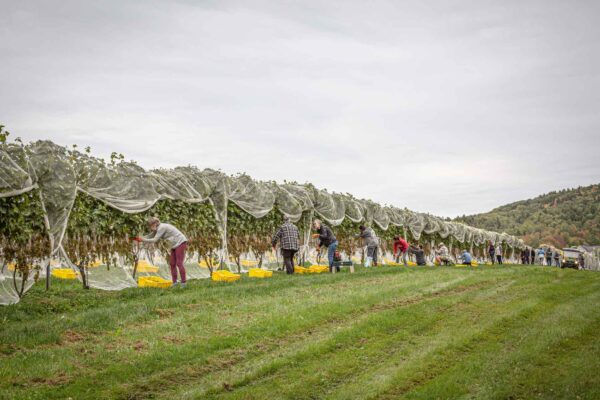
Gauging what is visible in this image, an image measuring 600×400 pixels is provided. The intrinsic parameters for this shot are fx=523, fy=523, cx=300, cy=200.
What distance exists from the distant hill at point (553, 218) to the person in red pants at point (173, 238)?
66.2m

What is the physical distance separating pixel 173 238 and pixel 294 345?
595 cm

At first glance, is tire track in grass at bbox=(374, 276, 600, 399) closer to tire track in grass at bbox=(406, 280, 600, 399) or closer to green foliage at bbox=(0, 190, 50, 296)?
tire track in grass at bbox=(406, 280, 600, 399)

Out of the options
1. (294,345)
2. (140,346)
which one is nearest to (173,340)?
(140,346)

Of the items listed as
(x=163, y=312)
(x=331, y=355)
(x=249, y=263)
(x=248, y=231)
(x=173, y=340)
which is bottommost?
(x=331, y=355)

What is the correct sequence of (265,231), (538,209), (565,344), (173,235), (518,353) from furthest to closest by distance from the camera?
1. (538,209)
2. (265,231)
3. (173,235)
4. (565,344)
5. (518,353)

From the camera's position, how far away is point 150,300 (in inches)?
398

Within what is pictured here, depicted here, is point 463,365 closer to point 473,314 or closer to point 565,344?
point 565,344

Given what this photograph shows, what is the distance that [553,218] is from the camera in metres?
77.9

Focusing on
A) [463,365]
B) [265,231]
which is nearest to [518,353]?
[463,365]

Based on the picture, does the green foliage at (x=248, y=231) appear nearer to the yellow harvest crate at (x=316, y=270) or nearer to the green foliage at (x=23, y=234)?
the yellow harvest crate at (x=316, y=270)

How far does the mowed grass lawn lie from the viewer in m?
5.55

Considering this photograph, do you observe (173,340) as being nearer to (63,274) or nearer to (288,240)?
(63,274)

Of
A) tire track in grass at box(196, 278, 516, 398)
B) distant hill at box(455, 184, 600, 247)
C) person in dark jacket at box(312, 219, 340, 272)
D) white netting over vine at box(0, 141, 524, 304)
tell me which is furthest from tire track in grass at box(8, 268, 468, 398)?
distant hill at box(455, 184, 600, 247)

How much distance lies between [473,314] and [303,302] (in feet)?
10.3
